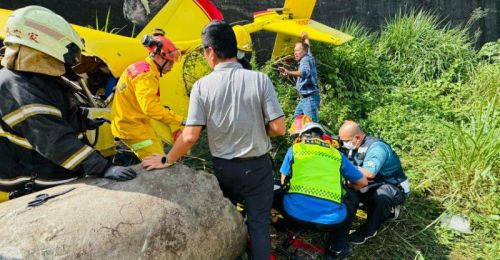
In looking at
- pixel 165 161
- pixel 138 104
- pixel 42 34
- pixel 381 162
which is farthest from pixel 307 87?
pixel 42 34

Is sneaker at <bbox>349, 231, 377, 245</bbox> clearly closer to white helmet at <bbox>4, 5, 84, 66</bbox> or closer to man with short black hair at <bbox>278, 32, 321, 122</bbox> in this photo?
man with short black hair at <bbox>278, 32, 321, 122</bbox>

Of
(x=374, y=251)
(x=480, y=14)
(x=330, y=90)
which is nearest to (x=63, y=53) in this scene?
(x=374, y=251)

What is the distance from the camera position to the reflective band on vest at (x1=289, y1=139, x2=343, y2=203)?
336cm

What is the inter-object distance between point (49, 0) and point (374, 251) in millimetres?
5615

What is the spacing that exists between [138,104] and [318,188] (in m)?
1.68

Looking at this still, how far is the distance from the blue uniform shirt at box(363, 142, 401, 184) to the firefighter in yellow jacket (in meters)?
1.78

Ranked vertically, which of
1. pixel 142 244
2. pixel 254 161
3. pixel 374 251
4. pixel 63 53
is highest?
pixel 63 53

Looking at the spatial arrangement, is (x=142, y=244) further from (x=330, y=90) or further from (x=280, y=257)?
(x=330, y=90)

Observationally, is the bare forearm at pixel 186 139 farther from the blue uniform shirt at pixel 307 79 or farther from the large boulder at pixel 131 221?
the blue uniform shirt at pixel 307 79

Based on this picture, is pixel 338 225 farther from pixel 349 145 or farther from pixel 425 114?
pixel 425 114

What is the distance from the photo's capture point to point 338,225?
3.41 metres

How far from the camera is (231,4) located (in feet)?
24.9

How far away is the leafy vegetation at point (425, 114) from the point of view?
408 centimetres

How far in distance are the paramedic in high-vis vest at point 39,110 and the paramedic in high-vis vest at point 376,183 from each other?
7.08 ft
